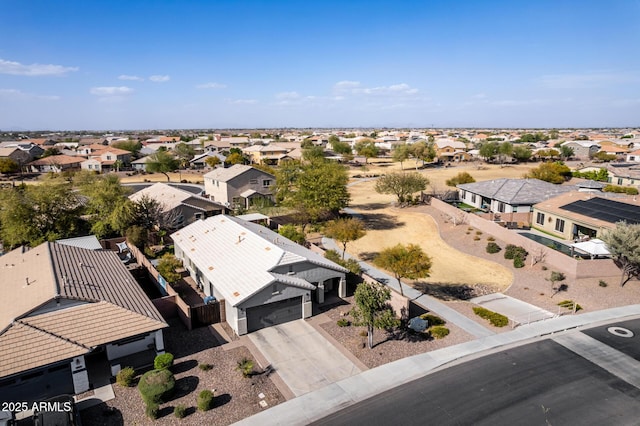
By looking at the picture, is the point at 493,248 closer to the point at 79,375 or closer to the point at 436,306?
the point at 436,306

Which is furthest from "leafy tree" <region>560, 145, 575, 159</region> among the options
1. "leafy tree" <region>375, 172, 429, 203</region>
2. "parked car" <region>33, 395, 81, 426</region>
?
"parked car" <region>33, 395, 81, 426</region>

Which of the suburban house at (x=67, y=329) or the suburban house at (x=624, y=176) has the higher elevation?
the suburban house at (x=624, y=176)

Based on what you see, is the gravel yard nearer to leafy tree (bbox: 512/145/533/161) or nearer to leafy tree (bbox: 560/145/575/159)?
leafy tree (bbox: 512/145/533/161)

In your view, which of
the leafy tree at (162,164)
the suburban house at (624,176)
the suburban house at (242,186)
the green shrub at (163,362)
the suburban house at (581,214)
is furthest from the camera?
the leafy tree at (162,164)

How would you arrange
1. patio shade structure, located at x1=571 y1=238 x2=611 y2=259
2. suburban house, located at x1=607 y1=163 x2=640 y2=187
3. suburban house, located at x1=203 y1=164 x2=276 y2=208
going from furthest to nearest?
suburban house, located at x1=607 y1=163 x2=640 y2=187
suburban house, located at x1=203 y1=164 x2=276 y2=208
patio shade structure, located at x1=571 y1=238 x2=611 y2=259

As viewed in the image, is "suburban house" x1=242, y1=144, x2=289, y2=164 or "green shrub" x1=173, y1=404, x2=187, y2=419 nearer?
"green shrub" x1=173, y1=404, x2=187, y2=419

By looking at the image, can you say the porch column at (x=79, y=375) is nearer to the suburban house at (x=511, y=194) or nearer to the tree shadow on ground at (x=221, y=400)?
the tree shadow on ground at (x=221, y=400)

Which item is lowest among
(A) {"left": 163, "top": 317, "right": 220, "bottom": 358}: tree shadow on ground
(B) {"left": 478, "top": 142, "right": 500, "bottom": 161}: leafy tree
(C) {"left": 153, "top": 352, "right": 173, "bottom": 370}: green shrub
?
(A) {"left": 163, "top": 317, "right": 220, "bottom": 358}: tree shadow on ground

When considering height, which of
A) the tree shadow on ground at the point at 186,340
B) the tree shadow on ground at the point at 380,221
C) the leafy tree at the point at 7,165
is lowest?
the tree shadow on ground at the point at 186,340

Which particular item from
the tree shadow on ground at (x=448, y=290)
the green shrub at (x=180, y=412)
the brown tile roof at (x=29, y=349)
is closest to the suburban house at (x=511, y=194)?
the tree shadow on ground at (x=448, y=290)
